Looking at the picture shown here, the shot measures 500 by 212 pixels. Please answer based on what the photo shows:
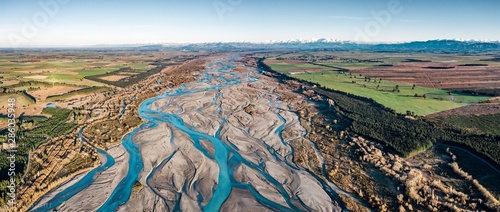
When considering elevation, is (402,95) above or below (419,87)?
below

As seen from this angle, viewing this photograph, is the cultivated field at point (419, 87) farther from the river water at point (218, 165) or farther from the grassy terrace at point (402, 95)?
the river water at point (218, 165)

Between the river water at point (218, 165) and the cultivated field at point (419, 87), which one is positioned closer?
the river water at point (218, 165)

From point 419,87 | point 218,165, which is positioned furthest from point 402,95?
point 218,165

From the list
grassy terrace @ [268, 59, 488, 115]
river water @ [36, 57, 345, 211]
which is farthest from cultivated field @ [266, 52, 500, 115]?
river water @ [36, 57, 345, 211]

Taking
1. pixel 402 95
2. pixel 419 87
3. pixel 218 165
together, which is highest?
pixel 419 87

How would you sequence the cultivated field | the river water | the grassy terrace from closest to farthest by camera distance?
the river water, the grassy terrace, the cultivated field

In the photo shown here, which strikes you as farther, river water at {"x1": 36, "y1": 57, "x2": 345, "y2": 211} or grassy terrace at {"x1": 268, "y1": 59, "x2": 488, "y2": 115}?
grassy terrace at {"x1": 268, "y1": 59, "x2": 488, "y2": 115}

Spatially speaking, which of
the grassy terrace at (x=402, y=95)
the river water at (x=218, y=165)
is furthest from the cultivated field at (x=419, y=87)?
the river water at (x=218, y=165)

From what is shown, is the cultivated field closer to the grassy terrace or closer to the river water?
the grassy terrace

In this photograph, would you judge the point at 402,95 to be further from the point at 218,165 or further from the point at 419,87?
the point at 218,165

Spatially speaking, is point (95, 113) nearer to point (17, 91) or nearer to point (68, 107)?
point (68, 107)

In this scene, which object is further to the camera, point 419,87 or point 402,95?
point 419,87
